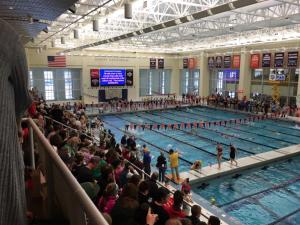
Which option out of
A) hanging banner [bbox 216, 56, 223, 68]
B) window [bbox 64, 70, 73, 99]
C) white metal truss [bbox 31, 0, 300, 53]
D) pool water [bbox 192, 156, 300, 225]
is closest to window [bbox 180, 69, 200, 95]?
hanging banner [bbox 216, 56, 223, 68]

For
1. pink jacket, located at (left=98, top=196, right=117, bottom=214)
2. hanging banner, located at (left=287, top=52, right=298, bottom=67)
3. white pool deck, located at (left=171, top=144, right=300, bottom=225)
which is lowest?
white pool deck, located at (left=171, top=144, right=300, bottom=225)

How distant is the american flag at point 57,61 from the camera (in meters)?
27.1

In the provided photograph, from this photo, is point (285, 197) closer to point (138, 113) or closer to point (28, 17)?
point (28, 17)

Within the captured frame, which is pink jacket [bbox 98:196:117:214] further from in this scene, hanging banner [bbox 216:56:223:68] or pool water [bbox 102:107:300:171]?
hanging banner [bbox 216:56:223:68]

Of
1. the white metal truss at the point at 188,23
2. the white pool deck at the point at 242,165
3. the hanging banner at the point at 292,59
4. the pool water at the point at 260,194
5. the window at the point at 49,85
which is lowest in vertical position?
the pool water at the point at 260,194

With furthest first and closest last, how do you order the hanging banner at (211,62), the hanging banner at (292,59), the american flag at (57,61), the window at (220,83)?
1. the window at (220,83)
2. the hanging banner at (211,62)
3. the american flag at (57,61)
4. the hanging banner at (292,59)

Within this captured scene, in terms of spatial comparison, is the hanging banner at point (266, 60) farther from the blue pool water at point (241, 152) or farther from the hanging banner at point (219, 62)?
the hanging banner at point (219, 62)

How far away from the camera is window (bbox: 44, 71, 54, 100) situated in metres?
28.2

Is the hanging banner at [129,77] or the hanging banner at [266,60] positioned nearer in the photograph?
the hanging banner at [266,60]

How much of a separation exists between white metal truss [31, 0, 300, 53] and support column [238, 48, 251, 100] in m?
2.16

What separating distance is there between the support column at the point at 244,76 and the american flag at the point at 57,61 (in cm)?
1718

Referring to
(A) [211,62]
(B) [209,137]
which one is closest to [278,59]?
(A) [211,62]

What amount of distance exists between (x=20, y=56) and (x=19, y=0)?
169 inches

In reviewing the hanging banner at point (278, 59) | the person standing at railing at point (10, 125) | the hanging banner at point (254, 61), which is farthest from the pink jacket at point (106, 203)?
the hanging banner at point (254, 61)
